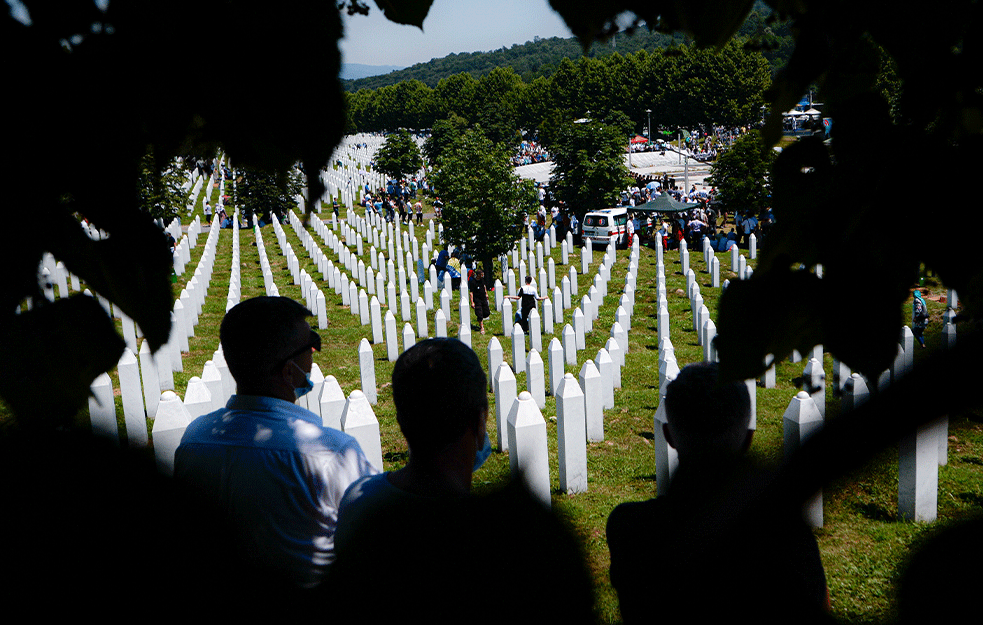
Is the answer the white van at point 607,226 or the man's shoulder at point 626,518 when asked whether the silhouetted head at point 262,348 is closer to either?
→ the man's shoulder at point 626,518

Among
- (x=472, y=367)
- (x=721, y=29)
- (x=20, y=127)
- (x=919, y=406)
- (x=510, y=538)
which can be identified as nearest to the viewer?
(x=919, y=406)

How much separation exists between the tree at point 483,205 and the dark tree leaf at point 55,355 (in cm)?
1728

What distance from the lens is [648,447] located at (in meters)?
7.84

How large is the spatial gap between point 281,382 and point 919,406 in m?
2.56

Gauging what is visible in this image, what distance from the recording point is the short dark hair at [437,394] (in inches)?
81.2

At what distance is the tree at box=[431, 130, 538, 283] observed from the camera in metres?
18.4

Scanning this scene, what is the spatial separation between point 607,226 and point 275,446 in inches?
916

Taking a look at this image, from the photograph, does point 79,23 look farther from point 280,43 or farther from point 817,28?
point 817,28

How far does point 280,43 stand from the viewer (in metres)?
1.06

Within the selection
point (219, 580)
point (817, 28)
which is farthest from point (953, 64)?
point (219, 580)

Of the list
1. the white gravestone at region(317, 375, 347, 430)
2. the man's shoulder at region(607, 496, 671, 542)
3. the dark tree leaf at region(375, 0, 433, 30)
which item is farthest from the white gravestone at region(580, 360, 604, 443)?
the dark tree leaf at region(375, 0, 433, 30)

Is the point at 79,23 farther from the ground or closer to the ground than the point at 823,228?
farther from the ground

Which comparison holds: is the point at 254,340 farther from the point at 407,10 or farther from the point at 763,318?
the point at 763,318

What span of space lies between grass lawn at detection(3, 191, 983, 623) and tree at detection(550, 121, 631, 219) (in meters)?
7.85
